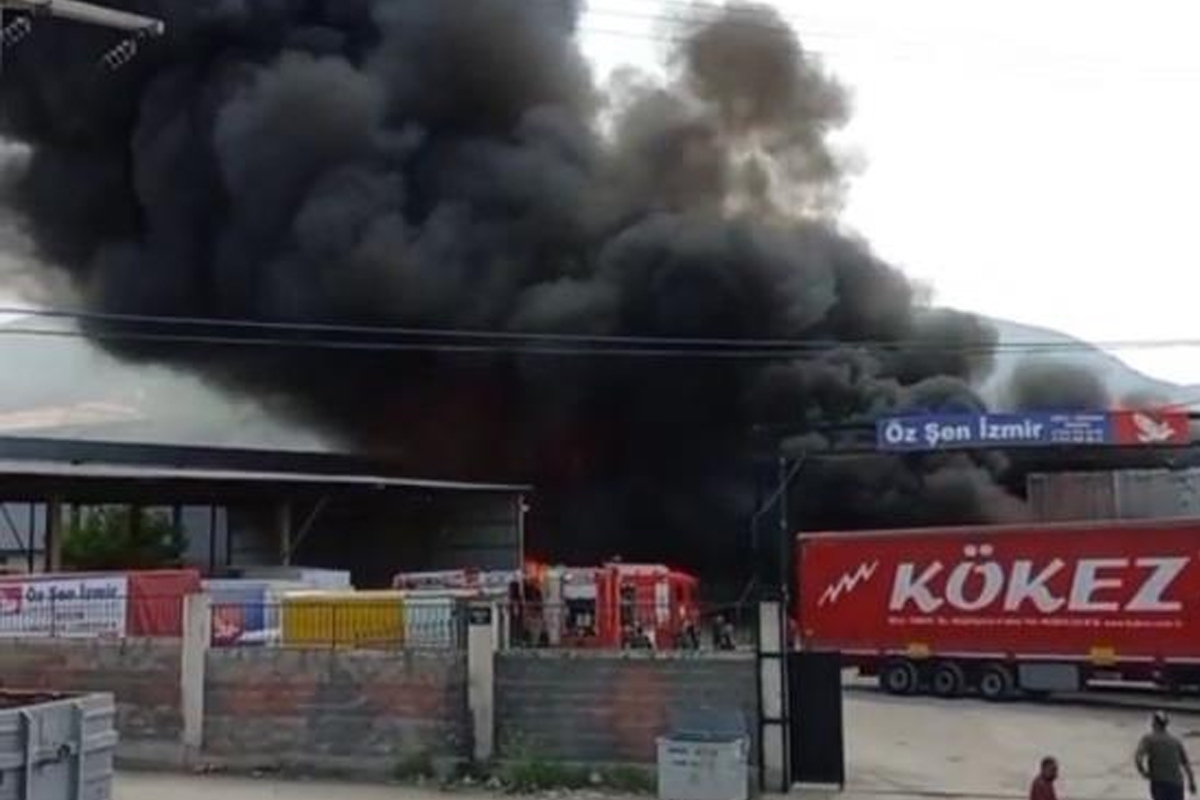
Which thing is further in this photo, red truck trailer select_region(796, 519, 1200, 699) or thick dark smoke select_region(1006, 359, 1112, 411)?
thick dark smoke select_region(1006, 359, 1112, 411)

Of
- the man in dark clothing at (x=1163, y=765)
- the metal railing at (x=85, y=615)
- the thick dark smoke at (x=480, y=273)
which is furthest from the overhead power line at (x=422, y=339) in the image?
the man in dark clothing at (x=1163, y=765)

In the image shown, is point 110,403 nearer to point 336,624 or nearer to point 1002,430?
point 1002,430

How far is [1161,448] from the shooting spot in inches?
1433

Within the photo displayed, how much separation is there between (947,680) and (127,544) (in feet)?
104

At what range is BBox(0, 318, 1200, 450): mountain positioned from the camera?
53062 mm

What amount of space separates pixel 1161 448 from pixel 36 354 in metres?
75.0

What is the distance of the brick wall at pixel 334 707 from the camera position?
18453 millimetres

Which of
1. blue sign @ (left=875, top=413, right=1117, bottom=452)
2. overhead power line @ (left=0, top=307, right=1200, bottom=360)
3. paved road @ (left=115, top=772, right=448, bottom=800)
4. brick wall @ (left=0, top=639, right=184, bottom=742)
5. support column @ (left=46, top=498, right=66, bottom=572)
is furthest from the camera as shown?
overhead power line @ (left=0, top=307, right=1200, bottom=360)

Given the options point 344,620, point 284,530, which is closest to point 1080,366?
point 284,530

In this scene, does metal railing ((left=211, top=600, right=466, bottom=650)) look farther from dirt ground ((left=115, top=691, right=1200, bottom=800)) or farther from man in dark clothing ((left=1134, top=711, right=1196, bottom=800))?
man in dark clothing ((left=1134, top=711, right=1196, bottom=800))

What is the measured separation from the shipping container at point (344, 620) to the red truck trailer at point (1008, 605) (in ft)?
33.7

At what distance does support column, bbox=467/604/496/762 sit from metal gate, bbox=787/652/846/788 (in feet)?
11.9

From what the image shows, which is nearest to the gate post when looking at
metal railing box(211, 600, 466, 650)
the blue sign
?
metal railing box(211, 600, 466, 650)

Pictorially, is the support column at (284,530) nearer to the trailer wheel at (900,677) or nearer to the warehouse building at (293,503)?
the warehouse building at (293,503)
